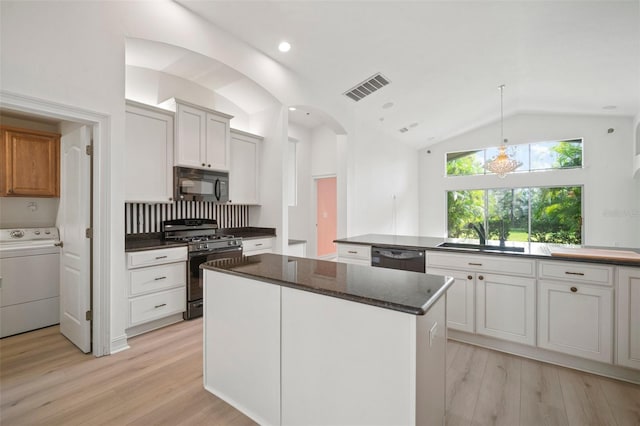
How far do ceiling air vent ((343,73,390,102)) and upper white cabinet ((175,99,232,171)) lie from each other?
6.63ft

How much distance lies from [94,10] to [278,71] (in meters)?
2.06

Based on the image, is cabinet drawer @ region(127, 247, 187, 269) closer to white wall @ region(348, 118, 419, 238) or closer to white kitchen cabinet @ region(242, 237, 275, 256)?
white kitchen cabinet @ region(242, 237, 275, 256)

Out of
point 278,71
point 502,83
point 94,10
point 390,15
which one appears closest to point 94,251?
point 94,10

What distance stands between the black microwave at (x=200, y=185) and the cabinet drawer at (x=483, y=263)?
8.79 feet

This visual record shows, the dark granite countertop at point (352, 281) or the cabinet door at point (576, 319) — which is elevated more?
the dark granite countertop at point (352, 281)

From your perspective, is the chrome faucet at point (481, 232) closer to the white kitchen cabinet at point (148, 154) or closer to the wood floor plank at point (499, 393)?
the wood floor plank at point (499, 393)

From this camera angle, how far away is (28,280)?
2973mm

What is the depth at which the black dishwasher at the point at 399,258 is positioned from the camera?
2.84 metres

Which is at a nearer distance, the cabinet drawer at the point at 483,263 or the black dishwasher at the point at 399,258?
the cabinet drawer at the point at 483,263

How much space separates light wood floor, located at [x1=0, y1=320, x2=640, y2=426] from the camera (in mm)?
1740

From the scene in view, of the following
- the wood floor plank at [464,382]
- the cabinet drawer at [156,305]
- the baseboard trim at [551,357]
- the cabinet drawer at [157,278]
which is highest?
the cabinet drawer at [157,278]

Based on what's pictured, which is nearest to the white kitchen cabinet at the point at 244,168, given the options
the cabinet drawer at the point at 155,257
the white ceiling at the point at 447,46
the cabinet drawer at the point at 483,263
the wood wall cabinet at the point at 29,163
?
the white ceiling at the point at 447,46

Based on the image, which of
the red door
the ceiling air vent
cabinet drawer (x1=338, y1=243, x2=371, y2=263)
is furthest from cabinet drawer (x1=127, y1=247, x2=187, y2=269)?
the red door

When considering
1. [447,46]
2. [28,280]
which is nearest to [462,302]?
[447,46]
